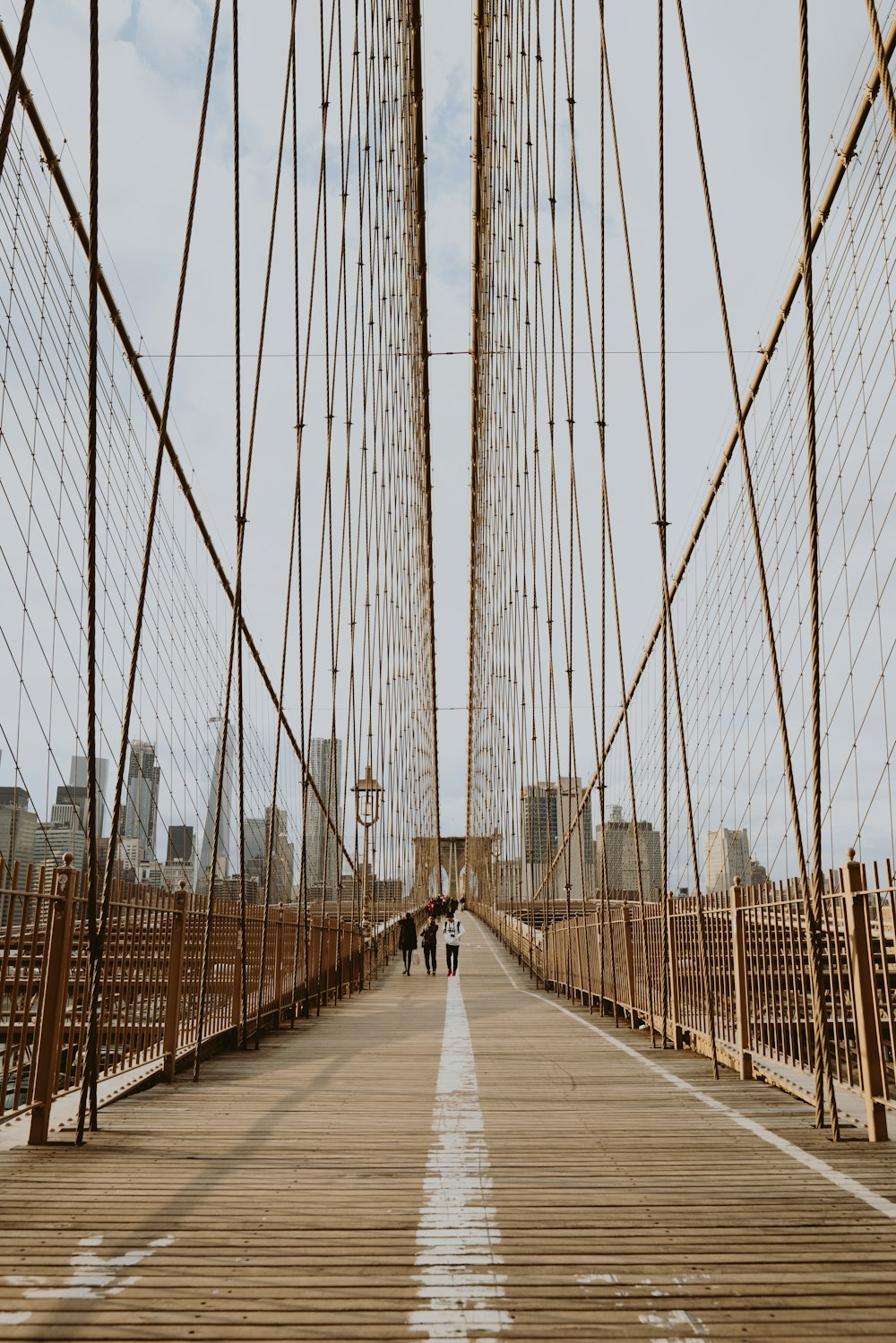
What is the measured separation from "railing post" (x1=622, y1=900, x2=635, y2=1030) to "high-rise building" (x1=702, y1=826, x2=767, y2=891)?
11.3 feet

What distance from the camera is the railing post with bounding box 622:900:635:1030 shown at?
678 centimetres

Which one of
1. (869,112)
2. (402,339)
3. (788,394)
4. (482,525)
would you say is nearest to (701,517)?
(788,394)

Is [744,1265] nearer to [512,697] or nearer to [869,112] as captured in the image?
[869,112]

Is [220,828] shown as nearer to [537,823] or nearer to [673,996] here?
[673,996]

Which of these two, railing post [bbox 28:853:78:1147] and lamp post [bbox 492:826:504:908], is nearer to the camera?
railing post [bbox 28:853:78:1147]

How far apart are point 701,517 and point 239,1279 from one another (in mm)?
15851

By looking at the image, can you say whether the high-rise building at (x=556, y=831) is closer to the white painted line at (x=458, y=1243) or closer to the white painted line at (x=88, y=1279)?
the white painted line at (x=458, y=1243)

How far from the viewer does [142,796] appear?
530 inches

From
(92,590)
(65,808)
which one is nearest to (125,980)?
(92,590)

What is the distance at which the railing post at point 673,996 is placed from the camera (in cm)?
555

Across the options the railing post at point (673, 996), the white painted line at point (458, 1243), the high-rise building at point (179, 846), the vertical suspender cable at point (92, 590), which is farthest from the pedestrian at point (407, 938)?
the vertical suspender cable at point (92, 590)

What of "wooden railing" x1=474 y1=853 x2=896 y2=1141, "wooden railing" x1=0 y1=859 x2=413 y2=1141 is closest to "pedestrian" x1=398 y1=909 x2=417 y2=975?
"wooden railing" x1=0 y1=859 x2=413 y2=1141

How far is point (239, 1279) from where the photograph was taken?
6.47ft

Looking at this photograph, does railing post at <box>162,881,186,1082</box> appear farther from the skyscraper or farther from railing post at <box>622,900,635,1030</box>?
the skyscraper
